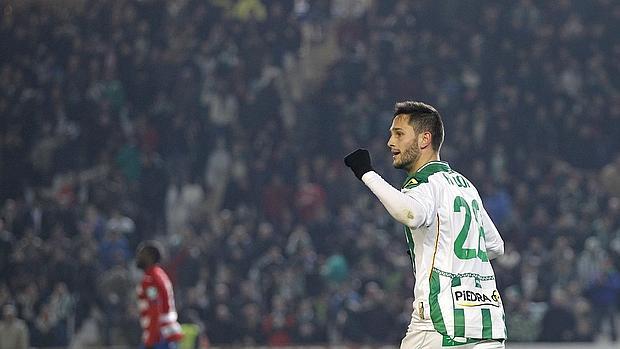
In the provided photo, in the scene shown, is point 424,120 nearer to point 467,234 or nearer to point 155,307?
point 467,234

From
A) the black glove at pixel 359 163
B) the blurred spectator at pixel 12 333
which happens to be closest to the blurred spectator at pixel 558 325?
the blurred spectator at pixel 12 333

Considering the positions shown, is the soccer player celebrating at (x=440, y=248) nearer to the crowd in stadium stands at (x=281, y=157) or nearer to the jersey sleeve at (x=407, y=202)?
Result: the jersey sleeve at (x=407, y=202)

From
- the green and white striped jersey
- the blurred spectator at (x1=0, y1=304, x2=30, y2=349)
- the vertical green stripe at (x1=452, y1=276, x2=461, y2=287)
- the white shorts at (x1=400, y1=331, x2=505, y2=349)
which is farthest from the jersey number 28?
the blurred spectator at (x1=0, y1=304, x2=30, y2=349)

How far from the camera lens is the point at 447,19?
817 inches

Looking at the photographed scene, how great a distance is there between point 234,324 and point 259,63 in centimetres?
578

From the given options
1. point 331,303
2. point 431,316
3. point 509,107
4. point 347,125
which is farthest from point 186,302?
point 431,316

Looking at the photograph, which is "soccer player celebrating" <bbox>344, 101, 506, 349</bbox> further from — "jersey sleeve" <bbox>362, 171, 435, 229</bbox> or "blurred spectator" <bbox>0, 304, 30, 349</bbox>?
"blurred spectator" <bbox>0, 304, 30, 349</bbox>

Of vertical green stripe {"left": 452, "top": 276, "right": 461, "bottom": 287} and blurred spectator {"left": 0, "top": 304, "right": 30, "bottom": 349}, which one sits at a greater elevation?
vertical green stripe {"left": 452, "top": 276, "right": 461, "bottom": 287}

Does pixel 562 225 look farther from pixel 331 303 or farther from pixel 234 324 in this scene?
pixel 234 324

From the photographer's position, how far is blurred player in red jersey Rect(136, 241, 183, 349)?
11.4 meters

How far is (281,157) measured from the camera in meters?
18.8

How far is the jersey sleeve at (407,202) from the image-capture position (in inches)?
207

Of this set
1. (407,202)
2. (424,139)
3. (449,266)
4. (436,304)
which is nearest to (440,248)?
(449,266)

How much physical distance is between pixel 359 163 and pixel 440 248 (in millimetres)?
530
